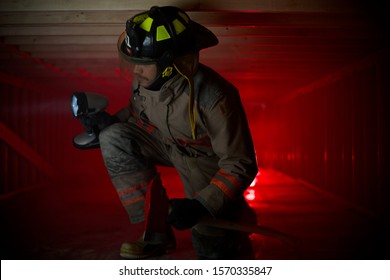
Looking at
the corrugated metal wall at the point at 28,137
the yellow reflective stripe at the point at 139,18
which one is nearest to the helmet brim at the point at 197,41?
the yellow reflective stripe at the point at 139,18

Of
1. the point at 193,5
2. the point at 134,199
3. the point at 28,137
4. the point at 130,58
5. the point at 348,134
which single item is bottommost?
the point at 28,137

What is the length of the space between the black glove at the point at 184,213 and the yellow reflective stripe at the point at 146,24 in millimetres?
929

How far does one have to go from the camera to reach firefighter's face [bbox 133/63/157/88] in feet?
8.40

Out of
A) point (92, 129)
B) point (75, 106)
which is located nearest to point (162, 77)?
point (75, 106)

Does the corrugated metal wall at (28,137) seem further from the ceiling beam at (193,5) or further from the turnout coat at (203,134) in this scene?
the turnout coat at (203,134)

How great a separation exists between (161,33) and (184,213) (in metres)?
0.96

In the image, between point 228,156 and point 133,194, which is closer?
point 228,156

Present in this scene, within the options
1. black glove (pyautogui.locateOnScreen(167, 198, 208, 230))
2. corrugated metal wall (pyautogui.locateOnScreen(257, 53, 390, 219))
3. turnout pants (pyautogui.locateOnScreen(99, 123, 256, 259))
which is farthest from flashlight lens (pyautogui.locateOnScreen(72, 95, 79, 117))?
corrugated metal wall (pyautogui.locateOnScreen(257, 53, 390, 219))

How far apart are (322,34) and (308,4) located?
0.95m

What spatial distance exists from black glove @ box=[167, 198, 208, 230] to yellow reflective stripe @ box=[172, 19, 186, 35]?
913 mm

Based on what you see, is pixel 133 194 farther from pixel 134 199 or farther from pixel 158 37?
pixel 158 37

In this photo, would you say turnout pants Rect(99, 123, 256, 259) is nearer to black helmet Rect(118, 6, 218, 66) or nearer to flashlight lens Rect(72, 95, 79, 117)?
flashlight lens Rect(72, 95, 79, 117)

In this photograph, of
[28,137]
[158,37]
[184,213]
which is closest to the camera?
[184,213]

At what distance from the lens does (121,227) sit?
440 cm
